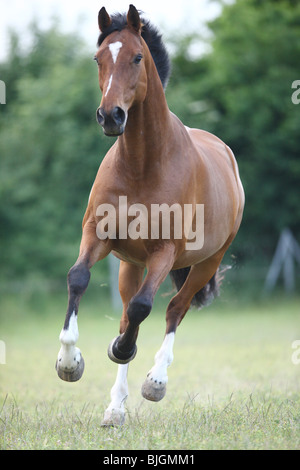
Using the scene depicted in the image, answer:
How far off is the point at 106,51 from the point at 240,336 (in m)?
9.50

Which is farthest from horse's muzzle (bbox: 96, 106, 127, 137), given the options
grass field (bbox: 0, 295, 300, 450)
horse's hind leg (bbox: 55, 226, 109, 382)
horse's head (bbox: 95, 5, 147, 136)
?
grass field (bbox: 0, 295, 300, 450)

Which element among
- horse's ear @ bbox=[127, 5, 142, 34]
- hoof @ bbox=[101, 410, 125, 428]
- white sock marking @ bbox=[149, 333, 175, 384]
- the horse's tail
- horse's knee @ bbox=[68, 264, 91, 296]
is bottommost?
hoof @ bbox=[101, 410, 125, 428]

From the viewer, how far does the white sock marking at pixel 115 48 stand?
3886mm

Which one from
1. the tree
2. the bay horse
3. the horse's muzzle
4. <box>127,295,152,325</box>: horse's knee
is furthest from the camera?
the tree

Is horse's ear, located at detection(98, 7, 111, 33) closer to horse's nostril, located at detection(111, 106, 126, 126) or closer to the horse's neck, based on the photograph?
the horse's neck

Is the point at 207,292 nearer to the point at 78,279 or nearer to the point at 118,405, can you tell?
the point at 118,405

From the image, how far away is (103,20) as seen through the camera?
13.4 feet

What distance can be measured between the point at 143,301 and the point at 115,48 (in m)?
1.60

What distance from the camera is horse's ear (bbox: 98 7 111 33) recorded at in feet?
13.3

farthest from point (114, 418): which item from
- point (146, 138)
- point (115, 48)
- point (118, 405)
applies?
point (115, 48)

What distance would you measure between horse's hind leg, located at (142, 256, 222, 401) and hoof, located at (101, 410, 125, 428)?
41cm

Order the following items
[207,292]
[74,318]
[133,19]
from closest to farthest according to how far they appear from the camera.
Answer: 1. [74,318]
2. [133,19]
3. [207,292]

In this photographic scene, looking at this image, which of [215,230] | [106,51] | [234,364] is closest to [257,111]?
[234,364]
